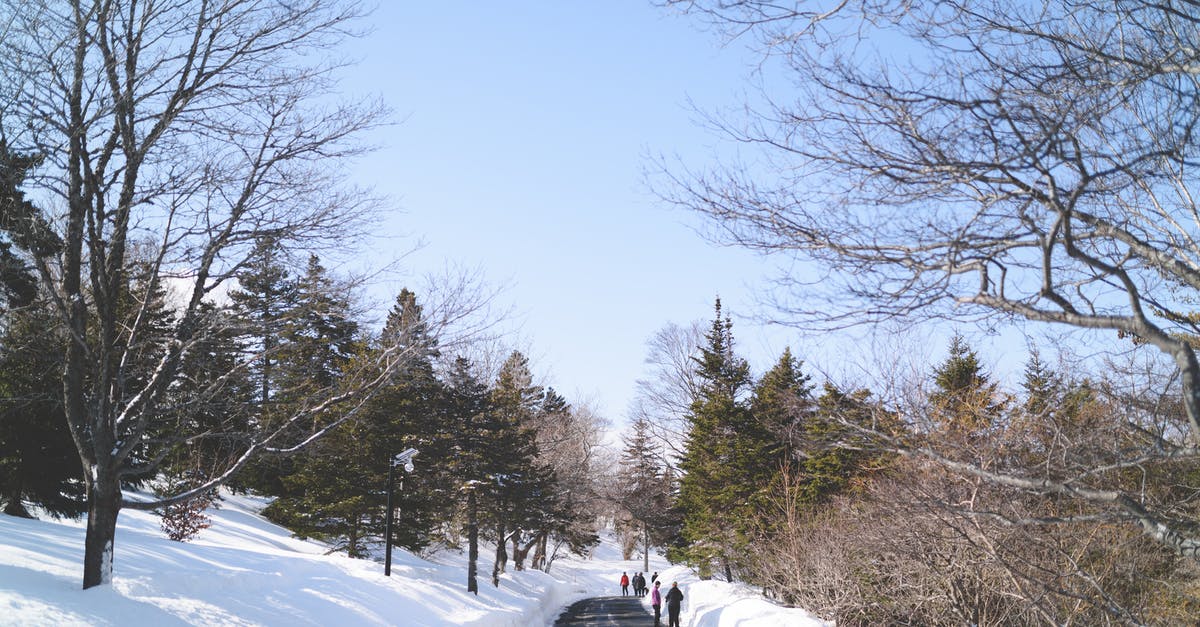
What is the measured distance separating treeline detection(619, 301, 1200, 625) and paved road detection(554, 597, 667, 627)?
3870 mm

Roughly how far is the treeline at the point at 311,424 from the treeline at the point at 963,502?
21.9 feet

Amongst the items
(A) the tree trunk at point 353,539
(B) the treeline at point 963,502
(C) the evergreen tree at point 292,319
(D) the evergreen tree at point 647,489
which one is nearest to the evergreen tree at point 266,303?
(C) the evergreen tree at point 292,319

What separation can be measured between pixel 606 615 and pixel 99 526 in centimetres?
2403

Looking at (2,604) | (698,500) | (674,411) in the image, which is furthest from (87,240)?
(674,411)

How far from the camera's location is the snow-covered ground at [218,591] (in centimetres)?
916

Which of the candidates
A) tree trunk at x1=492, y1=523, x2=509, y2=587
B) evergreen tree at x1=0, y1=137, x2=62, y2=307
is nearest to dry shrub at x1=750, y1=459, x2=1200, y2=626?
evergreen tree at x1=0, y1=137, x2=62, y2=307

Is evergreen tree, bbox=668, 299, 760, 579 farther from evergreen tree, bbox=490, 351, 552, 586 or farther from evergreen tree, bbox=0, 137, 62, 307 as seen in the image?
evergreen tree, bbox=0, 137, 62, 307

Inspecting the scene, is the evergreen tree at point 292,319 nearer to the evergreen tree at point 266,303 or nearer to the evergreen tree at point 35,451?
the evergreen tree at point 266,303

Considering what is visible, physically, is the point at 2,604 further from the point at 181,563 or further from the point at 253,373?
the point at 181,563

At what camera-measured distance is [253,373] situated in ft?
37.2

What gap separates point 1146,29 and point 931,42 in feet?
3.74

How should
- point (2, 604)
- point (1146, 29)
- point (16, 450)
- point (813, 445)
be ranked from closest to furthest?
point (1146, 29) → point (813, 445) → point (2, 604) → point (16, 450)

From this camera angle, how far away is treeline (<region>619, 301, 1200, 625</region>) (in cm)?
571

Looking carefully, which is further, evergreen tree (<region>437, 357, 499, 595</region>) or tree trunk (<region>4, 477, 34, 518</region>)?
evergreen tree (<region>437, 357, 499, 595</region>)
